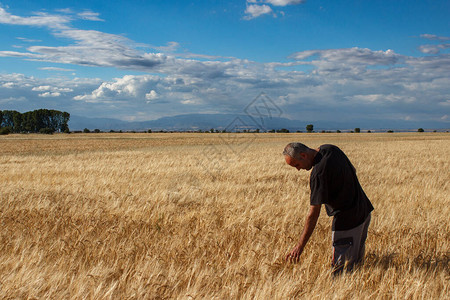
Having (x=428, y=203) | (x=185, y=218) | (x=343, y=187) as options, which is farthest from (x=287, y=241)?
(x=428, y=203)

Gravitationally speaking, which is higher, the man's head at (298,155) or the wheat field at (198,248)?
the man's head at (298,155)

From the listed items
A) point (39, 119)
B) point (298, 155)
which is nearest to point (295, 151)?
point (298, 155)

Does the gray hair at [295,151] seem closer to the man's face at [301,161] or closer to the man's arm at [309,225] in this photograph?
the man's face at [301,161]

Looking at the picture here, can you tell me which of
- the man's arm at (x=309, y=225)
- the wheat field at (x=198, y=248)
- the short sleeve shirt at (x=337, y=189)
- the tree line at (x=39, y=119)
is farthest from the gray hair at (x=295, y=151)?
the tree line at (x=39, y=119)

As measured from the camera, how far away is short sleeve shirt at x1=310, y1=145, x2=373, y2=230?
388cm

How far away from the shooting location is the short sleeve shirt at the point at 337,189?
3.88 m

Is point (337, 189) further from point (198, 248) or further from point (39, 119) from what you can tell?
point (39, 119)

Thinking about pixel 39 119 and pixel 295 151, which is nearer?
pixel 295 151

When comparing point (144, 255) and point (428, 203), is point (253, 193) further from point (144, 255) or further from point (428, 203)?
point (144, 255)

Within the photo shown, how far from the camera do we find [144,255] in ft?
15.3

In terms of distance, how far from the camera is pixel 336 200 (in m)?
4.10

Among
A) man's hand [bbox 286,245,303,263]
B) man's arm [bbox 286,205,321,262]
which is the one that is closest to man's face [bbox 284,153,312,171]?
man's arm [bbox 286,205,321,262]

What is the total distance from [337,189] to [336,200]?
0.15 m

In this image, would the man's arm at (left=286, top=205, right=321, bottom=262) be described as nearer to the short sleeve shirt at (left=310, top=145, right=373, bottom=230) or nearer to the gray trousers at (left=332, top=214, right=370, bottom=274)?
the short sleeve shirt at (left=310, top=145, right=373, bottom=230)
